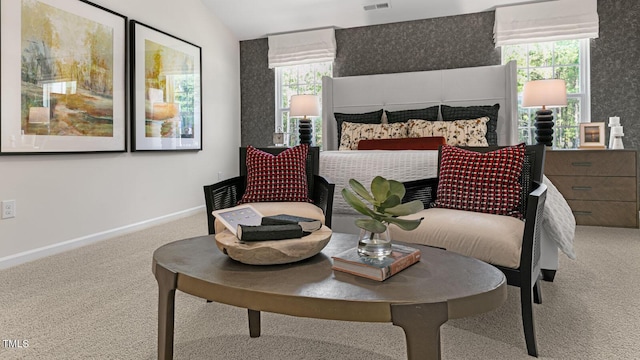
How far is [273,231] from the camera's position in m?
1.24

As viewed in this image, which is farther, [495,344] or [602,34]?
[602,34]

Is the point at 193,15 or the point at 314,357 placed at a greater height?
the point at 193,15

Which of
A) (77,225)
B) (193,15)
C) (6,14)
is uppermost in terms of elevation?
(193,15)

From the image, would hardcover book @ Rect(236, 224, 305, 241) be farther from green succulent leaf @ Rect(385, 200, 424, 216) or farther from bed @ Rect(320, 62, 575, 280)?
bed @ Rect(320, 62, 575, 280)

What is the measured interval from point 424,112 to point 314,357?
359 centimetres

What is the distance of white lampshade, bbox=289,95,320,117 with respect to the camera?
16.7ft

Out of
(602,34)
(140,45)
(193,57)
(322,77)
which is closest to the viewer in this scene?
(140,45)

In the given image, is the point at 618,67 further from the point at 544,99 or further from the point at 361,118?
the point at 361,118

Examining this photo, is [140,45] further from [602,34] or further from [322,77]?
[602,34]

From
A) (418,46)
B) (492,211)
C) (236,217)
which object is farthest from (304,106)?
(236,217)

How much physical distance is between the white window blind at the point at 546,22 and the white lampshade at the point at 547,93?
0.67 m

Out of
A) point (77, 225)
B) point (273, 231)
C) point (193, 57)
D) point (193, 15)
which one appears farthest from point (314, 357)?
point (193, 15)

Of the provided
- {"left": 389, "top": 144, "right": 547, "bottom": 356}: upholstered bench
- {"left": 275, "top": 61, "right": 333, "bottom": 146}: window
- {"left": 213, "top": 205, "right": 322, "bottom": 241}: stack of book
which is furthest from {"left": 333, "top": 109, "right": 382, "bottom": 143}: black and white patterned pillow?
{"left": 213, "top": 205, "right": 322, "bottom": 241}: stack of book

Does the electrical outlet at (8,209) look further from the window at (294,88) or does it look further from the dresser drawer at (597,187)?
the dresser drawer at (597,187)
